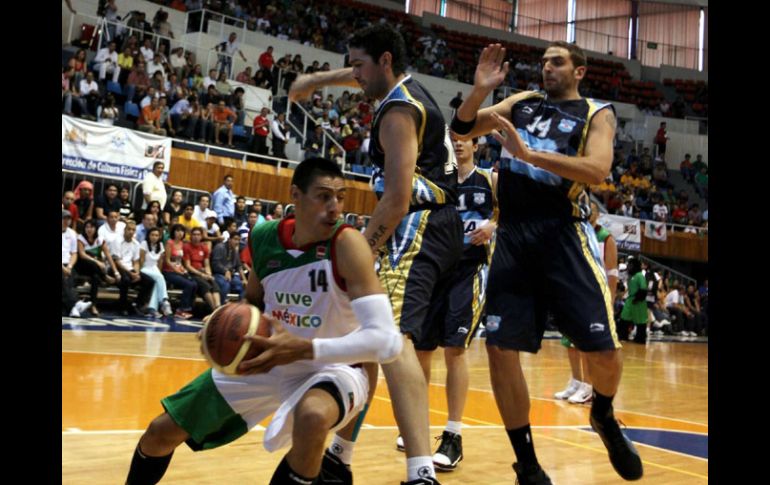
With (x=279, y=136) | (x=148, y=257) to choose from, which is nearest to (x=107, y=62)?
(x=279, y=136)

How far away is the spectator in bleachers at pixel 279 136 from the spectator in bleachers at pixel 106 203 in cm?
525

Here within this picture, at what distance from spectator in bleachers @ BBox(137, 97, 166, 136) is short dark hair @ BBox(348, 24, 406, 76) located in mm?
Result: 12365

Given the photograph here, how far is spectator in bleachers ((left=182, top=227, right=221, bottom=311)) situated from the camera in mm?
13106

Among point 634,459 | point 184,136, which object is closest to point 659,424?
point 634,459

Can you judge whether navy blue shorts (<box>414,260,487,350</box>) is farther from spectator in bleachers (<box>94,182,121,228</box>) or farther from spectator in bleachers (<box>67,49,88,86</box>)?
spectator in bleachers (<box>67,49,88,86</box>)

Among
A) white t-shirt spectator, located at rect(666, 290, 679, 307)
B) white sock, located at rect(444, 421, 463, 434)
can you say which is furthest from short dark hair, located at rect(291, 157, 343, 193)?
white t-shirt spectator, located at rect(666, 290, 679, 307)

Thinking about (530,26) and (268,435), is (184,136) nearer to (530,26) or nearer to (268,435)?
(268,435)

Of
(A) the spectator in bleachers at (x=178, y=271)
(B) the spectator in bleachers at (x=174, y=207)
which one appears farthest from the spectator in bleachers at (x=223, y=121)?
(A) the spectator in bleachers at (x=178, y=271)

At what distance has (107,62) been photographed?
16.5 meters

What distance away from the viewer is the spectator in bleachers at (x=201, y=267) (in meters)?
13.1

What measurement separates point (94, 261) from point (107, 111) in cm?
414

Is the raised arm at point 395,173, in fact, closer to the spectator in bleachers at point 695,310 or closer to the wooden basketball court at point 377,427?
the wooden basketball court at point 377,427

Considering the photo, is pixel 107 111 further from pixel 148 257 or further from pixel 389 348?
pixel 389 348
